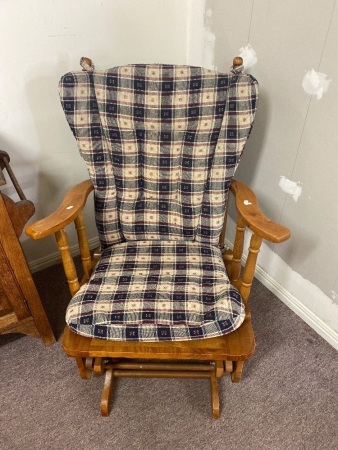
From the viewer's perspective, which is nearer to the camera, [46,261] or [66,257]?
[66,257]

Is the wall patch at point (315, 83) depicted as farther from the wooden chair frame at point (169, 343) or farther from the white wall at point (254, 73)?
the wooden chair frame at point (169, 343)

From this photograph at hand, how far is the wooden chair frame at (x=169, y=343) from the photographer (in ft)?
3.34

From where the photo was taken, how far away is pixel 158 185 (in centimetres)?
129

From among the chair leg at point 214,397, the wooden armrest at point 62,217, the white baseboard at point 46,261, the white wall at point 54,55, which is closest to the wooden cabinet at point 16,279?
the wooden armrest at point 62,217

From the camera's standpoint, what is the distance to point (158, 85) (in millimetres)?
1165

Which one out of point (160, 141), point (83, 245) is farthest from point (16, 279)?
point (160, 141)

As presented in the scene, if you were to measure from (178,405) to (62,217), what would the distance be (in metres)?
0.80

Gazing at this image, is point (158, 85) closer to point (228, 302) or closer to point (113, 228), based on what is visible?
point (113, 228)

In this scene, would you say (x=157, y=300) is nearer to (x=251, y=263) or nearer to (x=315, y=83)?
(x=251, y=263)

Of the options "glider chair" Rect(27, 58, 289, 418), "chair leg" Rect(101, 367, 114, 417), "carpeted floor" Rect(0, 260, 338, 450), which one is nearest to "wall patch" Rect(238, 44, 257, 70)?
"glider chair" Rect(27, 58, 289, 418)

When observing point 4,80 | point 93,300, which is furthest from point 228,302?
point 4,80

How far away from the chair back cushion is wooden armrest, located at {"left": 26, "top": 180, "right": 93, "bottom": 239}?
89 mm

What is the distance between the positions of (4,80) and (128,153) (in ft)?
1.84

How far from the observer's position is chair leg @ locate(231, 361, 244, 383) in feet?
3.86
